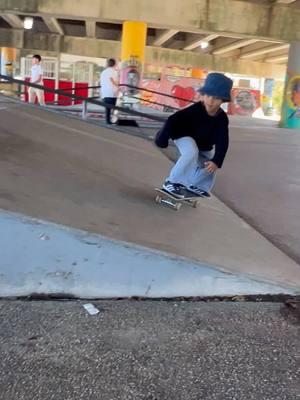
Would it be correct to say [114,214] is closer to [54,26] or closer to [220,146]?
[220,146]

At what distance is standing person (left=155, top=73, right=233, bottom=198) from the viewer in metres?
4.48

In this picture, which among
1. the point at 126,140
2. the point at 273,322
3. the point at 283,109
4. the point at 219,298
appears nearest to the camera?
the point at 273,322

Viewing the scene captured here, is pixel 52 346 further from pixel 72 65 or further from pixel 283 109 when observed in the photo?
pixel 72 65

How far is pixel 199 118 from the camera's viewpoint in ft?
15.1

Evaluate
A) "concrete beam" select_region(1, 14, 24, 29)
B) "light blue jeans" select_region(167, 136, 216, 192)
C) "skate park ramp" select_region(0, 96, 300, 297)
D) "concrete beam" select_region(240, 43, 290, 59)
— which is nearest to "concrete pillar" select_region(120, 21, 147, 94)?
"concrete beam" select_region(240, 43, 290, 59)

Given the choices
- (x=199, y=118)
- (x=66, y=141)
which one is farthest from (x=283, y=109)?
(x=199, y=118)

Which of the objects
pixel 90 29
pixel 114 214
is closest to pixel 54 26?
pixel 90 29

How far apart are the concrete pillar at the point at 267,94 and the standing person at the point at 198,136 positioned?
4358 centimetres

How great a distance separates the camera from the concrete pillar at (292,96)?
71.8ft

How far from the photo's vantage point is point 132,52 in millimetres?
21516

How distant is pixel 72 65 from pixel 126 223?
3030 centimetres

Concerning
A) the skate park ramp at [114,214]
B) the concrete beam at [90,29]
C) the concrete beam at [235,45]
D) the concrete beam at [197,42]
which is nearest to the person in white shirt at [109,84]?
the skate park ramp at [114,214]

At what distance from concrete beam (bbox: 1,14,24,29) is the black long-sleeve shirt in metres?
27.0

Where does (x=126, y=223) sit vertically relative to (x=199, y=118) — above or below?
below
